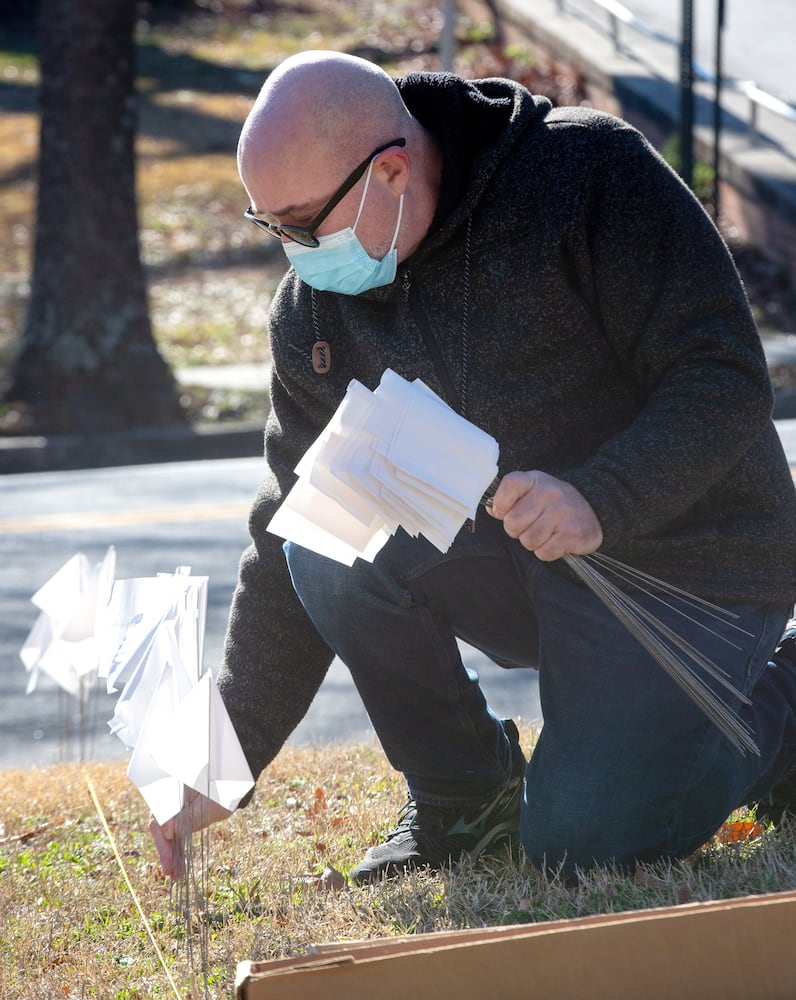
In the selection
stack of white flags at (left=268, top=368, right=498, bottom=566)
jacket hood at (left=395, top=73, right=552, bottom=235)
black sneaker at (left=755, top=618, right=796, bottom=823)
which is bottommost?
black sneaker at (left=755, top=618, right=796, bottom=823)

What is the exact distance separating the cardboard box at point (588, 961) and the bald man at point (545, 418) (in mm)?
610

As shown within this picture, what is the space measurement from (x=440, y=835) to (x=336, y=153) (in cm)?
127

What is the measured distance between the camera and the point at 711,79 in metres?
12.4

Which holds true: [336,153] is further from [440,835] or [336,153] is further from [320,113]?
[440,835]

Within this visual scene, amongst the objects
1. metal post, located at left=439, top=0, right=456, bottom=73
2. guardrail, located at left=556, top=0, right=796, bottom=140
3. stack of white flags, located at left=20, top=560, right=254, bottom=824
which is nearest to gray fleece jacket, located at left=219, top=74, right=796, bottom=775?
stack of white flags, located at left=20, top=560, right=254, bottom=824

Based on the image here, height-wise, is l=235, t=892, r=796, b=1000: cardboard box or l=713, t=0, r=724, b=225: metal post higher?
l=235, t=892, r=796, b=1000: cardboard box

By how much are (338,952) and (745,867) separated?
99 centimetres

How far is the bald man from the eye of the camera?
7.45ft

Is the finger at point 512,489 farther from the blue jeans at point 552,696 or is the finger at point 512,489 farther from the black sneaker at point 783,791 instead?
the black sneaker at point 783,791

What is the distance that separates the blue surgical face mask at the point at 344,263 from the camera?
94.2 inches

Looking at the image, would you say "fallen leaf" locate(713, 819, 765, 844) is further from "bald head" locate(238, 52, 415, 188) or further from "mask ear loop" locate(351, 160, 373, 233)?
"bald head" locate(238, 52, 415, 188)

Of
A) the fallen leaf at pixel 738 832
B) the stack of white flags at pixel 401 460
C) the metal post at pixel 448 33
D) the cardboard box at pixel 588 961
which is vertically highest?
the stack of white flags at pixel 401 460

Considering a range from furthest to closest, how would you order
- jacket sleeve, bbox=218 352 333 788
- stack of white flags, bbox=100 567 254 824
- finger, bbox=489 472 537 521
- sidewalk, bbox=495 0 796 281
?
sidewalk, bbox=495 0 796 281 → jacket sleeve, bbox=218 352 333 788 → finger, bbox=489 472 537 521 → stack of white flags, bbox=100 567 254 824

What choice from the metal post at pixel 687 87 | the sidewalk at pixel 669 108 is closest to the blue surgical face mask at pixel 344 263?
the metal post at pixel 687 87
